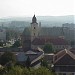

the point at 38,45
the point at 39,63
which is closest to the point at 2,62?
the point at 39,63

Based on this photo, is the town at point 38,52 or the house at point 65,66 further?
the town at point 38,52

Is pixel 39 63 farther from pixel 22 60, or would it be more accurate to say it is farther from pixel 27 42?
pixel 27 42

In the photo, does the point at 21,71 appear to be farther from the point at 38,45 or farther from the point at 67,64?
the point at 38,45

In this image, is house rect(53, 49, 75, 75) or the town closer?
house rect(53, 49, 75, 75)

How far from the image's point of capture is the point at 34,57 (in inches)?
957

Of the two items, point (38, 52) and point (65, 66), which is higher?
point (65, 66)

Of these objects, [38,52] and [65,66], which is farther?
[38,52]

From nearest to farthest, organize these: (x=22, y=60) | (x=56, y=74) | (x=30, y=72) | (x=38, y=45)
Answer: (x=30, y=72)
(x=56, y=74)
(x=22, y=60)
(x=38, y=45)

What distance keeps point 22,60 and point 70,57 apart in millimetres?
Answer: 7736

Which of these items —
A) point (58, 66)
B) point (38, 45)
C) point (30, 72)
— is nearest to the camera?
point (30, 72)

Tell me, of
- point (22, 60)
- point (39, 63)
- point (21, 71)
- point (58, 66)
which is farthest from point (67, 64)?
point (22, 60)

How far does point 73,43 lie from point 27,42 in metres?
5.02

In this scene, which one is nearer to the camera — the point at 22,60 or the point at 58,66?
the point at 58,66

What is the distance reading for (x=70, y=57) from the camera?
1667cm
